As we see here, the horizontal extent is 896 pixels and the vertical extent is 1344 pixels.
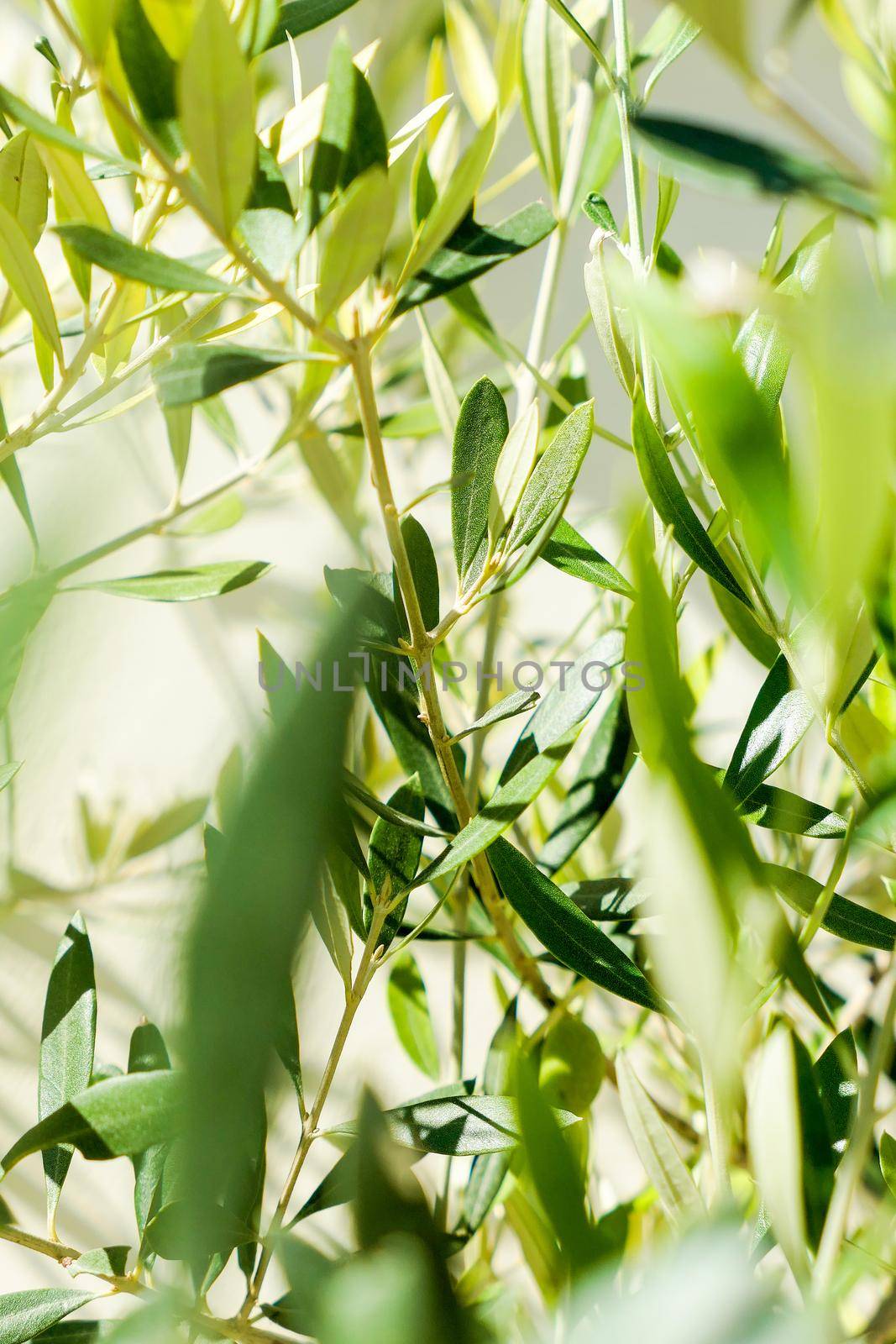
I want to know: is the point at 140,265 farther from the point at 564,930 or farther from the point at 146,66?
the point at 564,930

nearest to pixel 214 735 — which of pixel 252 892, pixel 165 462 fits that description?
pixel 252 892

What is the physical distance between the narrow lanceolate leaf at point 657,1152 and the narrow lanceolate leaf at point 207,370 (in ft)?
0.54

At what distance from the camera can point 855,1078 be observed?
22 centimetres

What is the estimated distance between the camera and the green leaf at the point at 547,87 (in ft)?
0.95

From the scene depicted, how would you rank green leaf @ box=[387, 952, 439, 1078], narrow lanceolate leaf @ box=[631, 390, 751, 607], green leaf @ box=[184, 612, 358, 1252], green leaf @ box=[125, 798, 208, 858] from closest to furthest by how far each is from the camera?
green leaf @ box=[184, 612, 358, 1252], narrow lanceolate leaf @ box=[631, 390, 751, 607], green leaf @ box=[387, 952, 439, 1078], green leaf @ box=[125, 798, 208, 858]

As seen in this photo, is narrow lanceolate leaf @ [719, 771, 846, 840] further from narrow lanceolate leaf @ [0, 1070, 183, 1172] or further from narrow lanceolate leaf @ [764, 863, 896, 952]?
narrow lanceolate leaf @ [0, 1070, 183, 1172]

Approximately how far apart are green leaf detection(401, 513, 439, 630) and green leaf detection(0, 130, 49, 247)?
109 mm

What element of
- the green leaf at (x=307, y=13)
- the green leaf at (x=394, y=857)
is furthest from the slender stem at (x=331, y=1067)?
the green leaf at (x=307, y=13)

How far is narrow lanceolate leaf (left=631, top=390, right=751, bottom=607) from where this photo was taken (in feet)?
0.63

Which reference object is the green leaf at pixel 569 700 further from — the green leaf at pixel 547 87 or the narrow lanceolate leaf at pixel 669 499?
the green leaf at pixel 547 87

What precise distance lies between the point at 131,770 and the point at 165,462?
0.82 feet

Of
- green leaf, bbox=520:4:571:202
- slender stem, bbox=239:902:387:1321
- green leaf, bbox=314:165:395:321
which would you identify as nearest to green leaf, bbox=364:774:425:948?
slender stem, bbox=239:902:387:1321

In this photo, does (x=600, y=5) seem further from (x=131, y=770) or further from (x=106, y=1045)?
(x=106, y=1045)

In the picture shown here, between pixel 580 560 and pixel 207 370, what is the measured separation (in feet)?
0.34
